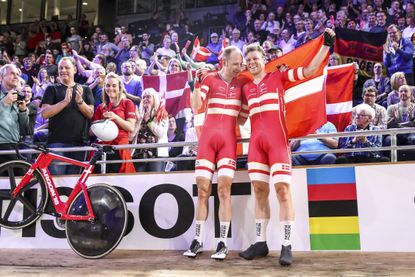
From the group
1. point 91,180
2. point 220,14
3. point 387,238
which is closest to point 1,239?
point 91,180

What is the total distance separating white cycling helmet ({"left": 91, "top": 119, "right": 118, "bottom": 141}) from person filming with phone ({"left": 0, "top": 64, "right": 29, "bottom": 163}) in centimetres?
120

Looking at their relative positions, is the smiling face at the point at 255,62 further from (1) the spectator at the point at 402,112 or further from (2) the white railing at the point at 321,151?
(1) the spectator at the point at 402,112

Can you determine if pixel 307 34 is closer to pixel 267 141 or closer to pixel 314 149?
pixel 314 149

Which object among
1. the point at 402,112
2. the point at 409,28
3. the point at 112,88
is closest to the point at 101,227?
the point at 112,88

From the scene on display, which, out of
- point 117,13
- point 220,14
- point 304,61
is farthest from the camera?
point 117,13

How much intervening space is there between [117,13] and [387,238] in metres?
13.2

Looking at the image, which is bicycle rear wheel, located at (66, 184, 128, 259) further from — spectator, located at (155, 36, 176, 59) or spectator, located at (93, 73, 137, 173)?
spectator, located at (155, 36, 176, 59)

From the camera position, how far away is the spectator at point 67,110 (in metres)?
4.73

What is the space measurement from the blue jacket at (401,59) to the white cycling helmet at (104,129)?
518cm

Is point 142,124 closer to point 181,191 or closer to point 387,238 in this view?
point 181,191

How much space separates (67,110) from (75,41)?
335 inches

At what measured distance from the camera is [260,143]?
3.82m

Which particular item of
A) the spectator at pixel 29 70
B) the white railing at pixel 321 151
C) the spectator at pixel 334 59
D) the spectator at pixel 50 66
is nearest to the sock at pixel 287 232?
the white railing at pixel 321 151

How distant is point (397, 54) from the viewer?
7605 mm
